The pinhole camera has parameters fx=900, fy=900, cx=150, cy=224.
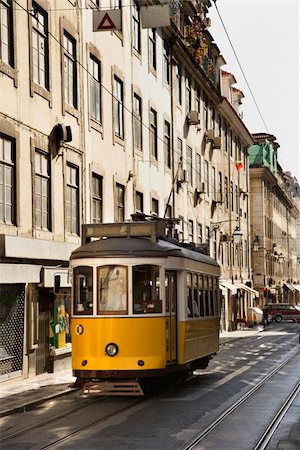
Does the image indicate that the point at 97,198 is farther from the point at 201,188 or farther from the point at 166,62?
the point at 201,188

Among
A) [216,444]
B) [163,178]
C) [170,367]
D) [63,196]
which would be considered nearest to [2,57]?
[63,196]

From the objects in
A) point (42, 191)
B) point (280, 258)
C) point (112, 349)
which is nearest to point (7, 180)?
point (42, 191)

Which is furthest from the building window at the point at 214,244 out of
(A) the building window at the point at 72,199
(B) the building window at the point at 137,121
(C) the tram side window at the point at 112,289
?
(C) the tram side window at the point at 112,289

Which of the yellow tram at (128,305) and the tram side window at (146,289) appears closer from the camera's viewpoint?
the yellow tram at (128,305)

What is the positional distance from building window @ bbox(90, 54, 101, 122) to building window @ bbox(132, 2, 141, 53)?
4808 mm

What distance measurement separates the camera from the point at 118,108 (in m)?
29.9

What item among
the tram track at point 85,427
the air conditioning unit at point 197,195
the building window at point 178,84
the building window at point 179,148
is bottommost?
the tram track at point 85,427

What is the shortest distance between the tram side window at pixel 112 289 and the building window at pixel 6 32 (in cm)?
630

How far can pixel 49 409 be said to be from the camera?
50.7 ft

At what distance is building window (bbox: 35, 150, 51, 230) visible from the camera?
22047 millimetres

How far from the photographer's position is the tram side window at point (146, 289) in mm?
16422

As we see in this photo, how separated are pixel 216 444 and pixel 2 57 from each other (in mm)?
11760

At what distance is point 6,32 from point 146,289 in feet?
24.3

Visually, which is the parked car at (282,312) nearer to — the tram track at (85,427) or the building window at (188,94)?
the building window at (188,94)
